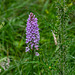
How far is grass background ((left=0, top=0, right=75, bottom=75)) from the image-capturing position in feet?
6.01

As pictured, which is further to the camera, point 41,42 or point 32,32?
point 41,42

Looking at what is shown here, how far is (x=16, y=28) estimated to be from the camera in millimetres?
4316

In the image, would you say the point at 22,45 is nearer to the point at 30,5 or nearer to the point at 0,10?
the point at 0,10

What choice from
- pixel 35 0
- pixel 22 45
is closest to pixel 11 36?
pixel 22 45

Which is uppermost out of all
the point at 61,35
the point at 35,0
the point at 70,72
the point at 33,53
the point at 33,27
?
the point at 35,0

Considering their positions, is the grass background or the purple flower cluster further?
the purple flower cluster

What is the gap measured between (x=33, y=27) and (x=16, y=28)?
1992 mm

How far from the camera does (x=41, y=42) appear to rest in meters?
3.72

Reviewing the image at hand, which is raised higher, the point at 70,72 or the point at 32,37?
the point at 32,37

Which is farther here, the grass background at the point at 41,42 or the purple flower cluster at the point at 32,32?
the purple flower cluster at the point at 32,32

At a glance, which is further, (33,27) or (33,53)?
(33,53)

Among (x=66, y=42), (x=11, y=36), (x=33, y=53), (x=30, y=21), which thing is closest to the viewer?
(x=66, y=42)

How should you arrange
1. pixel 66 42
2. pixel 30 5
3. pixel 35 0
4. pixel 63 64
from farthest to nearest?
pixel 35 0
pixel 30 5
pixel 63 64
pixel 66 42

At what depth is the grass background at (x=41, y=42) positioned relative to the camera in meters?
1.83
